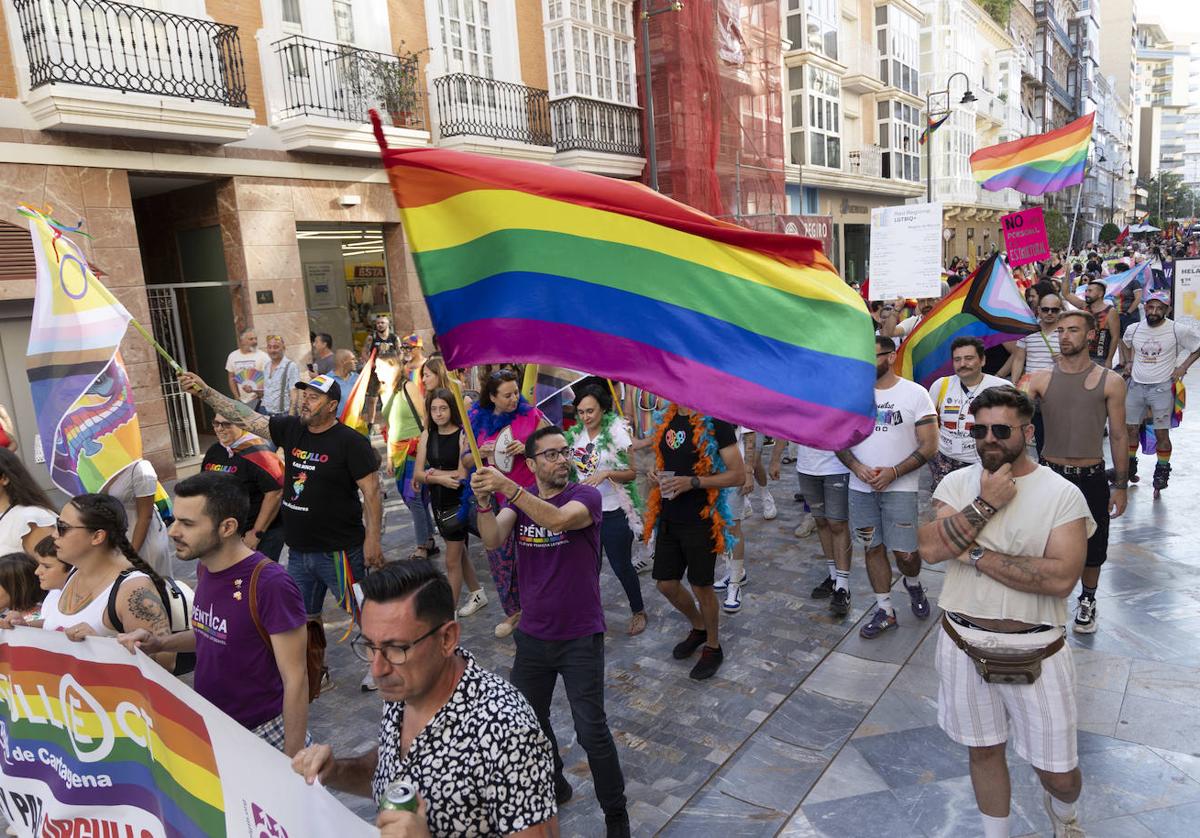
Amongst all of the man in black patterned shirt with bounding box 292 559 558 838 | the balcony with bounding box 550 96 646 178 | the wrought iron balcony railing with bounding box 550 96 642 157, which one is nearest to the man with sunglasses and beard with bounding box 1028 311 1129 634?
the man in black patterned shirt with bounding box 292 559 558 838

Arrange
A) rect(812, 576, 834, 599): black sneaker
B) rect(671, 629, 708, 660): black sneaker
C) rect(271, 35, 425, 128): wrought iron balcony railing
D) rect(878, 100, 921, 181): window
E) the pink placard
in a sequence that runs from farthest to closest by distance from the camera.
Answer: rect(878, 100, 921, 181): window
rect(271, 35, 425, 128): wrought iron balcony railing
the pink placard
rect(812, 576, 834, 599): black sneaker
rect(671, 629, 708, 660): black sneaker

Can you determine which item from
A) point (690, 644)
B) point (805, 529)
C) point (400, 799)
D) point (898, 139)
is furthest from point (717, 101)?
point (400, 799)

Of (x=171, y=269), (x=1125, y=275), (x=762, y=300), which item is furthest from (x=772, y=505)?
(x=171, y=269)

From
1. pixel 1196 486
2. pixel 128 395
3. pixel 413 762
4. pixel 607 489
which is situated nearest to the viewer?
pixel 413 762

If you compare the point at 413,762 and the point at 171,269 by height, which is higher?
the point at 171,269

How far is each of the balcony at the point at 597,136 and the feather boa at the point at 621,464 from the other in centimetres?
1158

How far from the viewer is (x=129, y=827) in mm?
2891

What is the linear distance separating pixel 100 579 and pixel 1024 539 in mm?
3559

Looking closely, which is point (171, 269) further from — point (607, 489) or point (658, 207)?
point (658, 207)

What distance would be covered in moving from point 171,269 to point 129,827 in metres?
13.3

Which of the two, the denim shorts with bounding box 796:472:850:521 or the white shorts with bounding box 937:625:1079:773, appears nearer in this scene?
the white shorts with bounding box 937:625:1079:773

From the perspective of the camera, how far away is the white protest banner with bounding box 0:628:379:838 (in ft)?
7.60

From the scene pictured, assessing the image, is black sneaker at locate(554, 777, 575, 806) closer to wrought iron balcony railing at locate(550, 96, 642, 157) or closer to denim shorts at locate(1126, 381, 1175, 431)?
denim shorts at locate(1126, 381, 1175, 431)

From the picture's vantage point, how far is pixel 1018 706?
3109 millimetres
